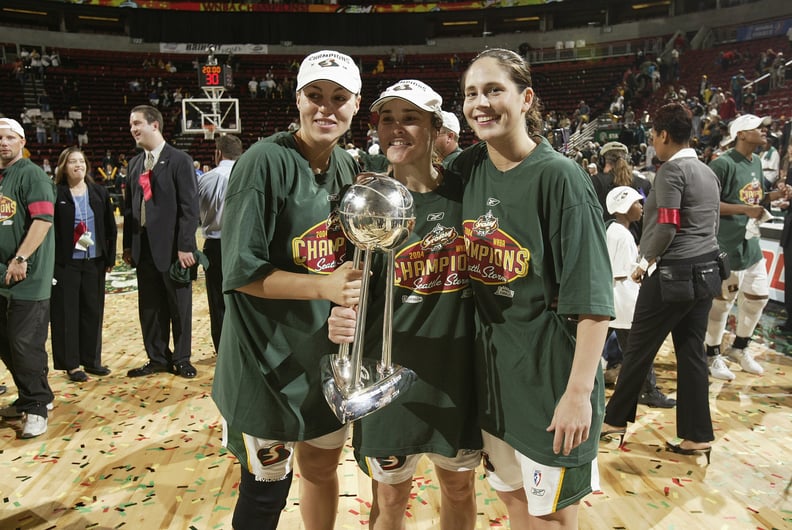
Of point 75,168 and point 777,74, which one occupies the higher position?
point 777,74

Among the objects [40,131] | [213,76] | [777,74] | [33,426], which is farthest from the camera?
[40,131]

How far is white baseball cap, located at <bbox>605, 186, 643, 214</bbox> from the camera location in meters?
3.78

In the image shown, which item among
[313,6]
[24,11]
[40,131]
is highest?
[313,6]

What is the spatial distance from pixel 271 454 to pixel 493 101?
4.12ft

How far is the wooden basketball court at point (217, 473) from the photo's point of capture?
264 centimetres

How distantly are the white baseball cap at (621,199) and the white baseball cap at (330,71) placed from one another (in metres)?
2.57

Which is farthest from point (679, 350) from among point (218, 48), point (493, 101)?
point (218, 48)

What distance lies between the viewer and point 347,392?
146 centimetres

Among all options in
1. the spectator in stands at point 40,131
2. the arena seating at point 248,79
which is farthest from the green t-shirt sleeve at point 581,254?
the spectator in stands at point 40,131

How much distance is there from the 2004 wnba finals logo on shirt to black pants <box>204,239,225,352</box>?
124 inches

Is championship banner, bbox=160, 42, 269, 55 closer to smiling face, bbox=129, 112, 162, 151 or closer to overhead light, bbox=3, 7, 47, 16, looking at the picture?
overhead light, bbox=3, 7, 47, 16

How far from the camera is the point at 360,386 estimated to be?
1.48m

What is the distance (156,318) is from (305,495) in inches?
123

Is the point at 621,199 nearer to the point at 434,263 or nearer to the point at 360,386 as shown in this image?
the point at 434,263
